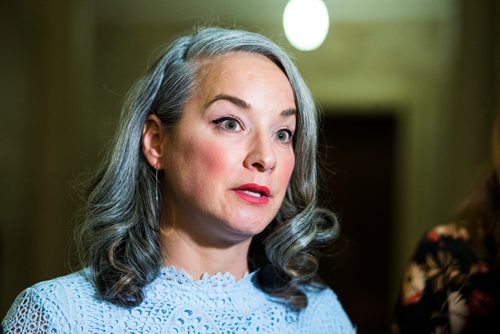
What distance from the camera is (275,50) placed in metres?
1.87

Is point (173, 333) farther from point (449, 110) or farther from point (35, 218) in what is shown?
point (449, 110)

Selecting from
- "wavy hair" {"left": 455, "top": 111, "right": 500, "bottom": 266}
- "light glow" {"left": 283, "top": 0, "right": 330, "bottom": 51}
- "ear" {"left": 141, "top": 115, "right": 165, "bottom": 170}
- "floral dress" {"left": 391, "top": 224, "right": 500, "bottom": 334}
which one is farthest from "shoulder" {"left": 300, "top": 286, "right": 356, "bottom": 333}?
"light glow" {"left": 283, "top": 0, "right": 330, "bottom": 51}

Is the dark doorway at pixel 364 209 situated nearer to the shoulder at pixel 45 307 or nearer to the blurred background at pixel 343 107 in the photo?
the blurred background at pixel 343 107

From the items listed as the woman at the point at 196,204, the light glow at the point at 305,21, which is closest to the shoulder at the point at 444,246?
the woman at the point at 196,204

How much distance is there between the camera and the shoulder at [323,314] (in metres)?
1.94

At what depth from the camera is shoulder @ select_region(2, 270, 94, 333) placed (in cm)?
165

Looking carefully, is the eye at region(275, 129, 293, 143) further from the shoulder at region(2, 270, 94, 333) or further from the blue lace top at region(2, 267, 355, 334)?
the shoulder at region(2, 270, 94, 333)

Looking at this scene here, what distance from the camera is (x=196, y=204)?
1716 millimetres

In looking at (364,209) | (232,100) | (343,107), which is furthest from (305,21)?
(232,100)

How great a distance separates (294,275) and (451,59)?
339 cm

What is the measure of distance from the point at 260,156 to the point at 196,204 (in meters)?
0.18

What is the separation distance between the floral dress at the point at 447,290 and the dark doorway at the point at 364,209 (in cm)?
357

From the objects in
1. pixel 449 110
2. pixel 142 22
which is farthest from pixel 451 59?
pixel 142 22

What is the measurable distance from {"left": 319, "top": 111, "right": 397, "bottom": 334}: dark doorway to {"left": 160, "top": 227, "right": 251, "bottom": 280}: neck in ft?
13.3
